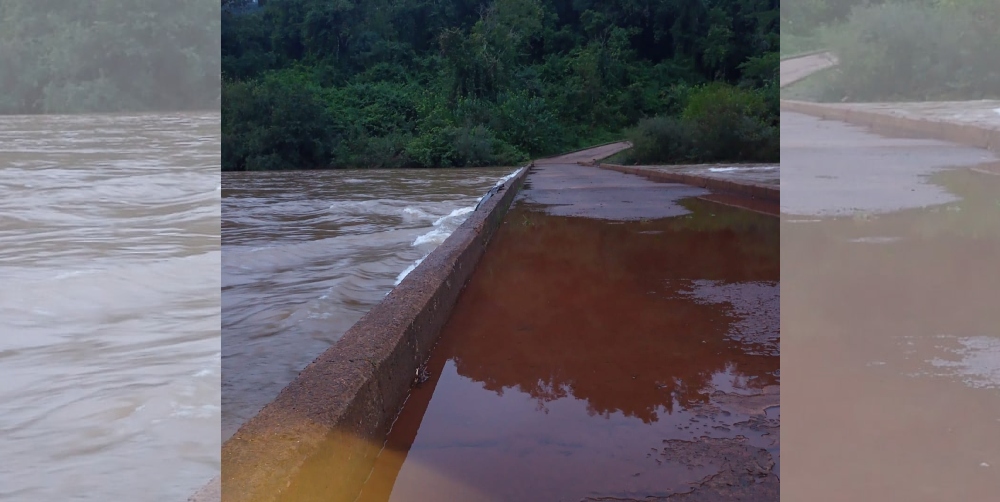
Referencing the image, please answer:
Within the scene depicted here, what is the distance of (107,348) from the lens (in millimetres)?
3164

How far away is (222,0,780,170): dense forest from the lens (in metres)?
26.0

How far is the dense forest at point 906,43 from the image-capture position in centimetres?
1712

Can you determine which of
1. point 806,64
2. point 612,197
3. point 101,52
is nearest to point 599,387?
point 612,197

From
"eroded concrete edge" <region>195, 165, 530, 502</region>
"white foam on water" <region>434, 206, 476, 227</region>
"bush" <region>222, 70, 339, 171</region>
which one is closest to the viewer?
"eroded concrete edge" <region>195, 165, 530, 502</region>

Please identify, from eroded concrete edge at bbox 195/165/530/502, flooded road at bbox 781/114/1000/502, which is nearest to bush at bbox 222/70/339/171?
flooded road at bbox 781/114/1000/502

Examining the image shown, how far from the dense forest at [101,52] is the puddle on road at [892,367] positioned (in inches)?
1074

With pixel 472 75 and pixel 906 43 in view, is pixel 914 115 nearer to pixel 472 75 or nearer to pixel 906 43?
pixel 906 43

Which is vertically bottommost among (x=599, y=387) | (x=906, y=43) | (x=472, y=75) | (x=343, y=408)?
(x=599, y=387)

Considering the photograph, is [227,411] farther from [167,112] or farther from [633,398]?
[167,112]

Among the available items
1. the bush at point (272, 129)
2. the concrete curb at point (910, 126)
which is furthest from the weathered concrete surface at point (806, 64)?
the bush at point (272, 129)

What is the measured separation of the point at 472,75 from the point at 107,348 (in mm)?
28888

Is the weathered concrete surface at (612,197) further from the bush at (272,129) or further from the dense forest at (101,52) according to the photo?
the dense forest at (101,52)

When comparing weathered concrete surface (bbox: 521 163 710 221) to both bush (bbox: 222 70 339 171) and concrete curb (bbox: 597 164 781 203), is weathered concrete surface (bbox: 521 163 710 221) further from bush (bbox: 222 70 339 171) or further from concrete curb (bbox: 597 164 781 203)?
bush (bbox: 222 70 339 171)

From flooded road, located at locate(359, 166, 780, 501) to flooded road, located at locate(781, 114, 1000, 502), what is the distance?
131mm
